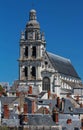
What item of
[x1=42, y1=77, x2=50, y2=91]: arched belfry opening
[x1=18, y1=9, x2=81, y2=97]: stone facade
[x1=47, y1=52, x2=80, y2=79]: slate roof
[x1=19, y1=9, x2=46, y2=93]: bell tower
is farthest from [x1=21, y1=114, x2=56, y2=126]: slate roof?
[x1=47, y1=52, x2=80, y2=79]: slate roof

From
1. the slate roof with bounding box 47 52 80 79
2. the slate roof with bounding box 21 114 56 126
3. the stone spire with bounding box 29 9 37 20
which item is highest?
the stone spire with bounding box 29 9 37 20

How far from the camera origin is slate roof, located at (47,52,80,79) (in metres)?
142

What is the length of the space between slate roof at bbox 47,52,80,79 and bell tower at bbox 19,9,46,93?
3910 mm

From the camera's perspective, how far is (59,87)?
13812 cm

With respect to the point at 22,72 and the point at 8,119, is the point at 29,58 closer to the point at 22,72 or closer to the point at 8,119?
the point at 22,72

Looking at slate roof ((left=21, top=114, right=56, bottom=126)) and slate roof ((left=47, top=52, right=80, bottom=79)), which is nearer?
slate roof ((left=21, top=114, right=56, bottom=126))

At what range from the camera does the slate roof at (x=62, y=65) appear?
142500 mm

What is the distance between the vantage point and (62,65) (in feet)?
488

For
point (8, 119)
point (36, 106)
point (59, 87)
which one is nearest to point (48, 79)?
point (59, 87)

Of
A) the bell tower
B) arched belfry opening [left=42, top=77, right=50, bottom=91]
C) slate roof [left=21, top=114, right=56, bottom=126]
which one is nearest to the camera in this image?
slate roof [left=21, top=114, right=56, bottom=126]

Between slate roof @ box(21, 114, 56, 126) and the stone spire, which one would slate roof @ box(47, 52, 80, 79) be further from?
slate roof @ box(21, 114, 56, 126)

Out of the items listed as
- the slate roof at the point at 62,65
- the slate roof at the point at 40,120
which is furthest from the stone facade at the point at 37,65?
the slate roof at the point at 40,120

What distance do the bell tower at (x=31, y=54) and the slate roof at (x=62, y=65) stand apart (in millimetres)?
3910

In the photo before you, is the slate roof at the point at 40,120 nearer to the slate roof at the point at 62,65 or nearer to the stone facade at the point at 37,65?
the stone facade at the point at 37,65
